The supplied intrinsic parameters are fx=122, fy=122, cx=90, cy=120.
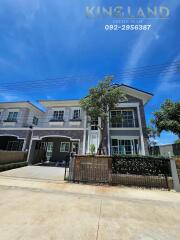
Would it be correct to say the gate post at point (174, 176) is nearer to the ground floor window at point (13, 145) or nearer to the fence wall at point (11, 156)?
the fence wall at point (11, 156)

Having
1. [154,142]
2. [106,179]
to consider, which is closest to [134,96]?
[154,142]

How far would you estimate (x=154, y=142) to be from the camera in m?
18.2

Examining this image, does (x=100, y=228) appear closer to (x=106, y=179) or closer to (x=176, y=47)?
(x=106, y=179)

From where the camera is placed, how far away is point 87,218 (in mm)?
3338

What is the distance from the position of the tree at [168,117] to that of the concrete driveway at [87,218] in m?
8.36

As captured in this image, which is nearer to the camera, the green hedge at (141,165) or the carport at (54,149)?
the green hedge at (141,165)

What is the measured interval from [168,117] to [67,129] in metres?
10.5

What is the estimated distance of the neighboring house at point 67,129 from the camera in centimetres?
1258

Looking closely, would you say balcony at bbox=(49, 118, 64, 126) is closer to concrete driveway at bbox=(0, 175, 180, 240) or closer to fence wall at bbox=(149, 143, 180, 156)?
concrete driveway at bbox=(0, 175, 180, 240)

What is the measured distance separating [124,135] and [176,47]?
26.7 ft

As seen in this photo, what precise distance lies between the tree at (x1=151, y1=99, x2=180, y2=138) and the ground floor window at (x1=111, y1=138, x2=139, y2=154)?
311 centimetres

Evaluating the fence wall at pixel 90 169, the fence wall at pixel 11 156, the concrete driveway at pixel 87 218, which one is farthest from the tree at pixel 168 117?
the fence wall at pixel 11 156

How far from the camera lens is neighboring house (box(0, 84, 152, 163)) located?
1258 centimetres

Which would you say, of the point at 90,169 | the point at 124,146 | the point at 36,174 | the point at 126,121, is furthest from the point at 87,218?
the point at 126,121
